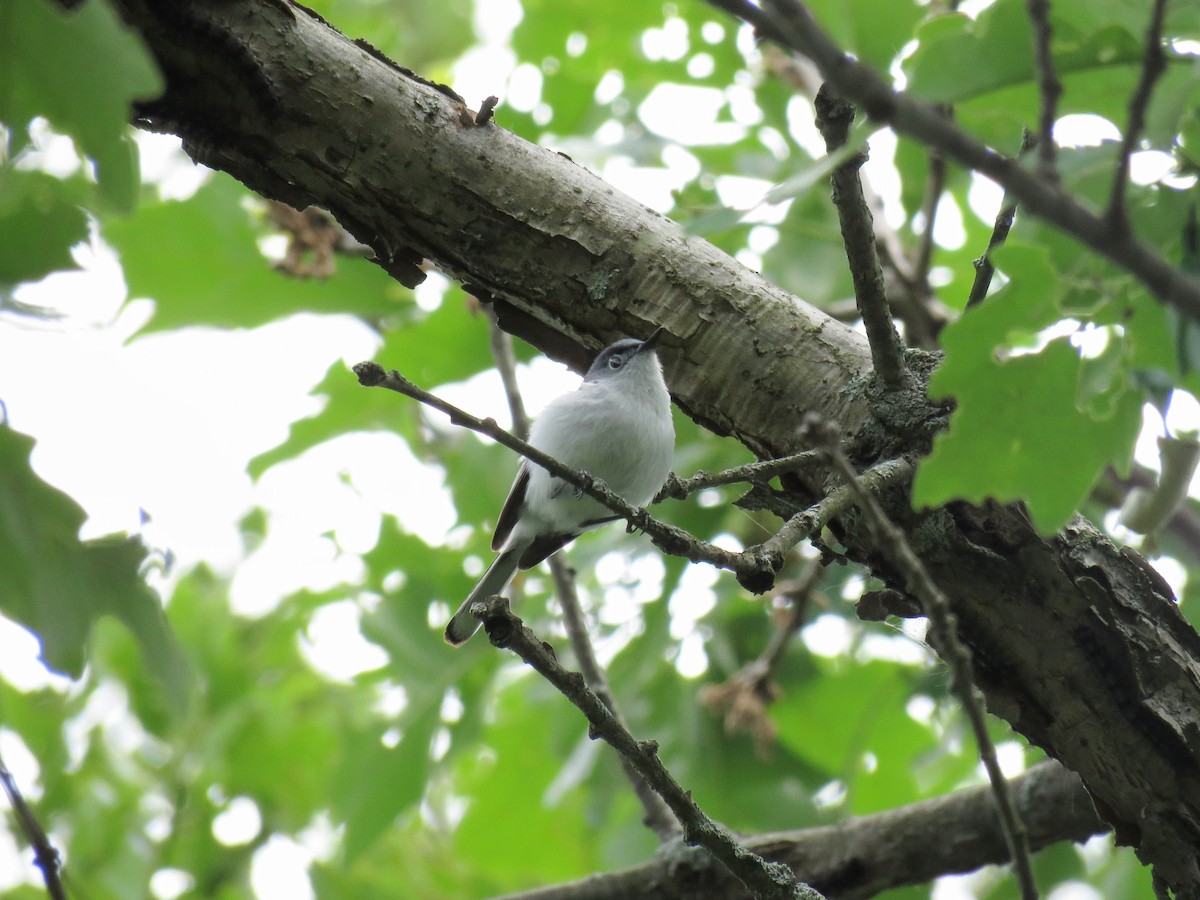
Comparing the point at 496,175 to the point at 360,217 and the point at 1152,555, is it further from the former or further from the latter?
the point at 1152,555

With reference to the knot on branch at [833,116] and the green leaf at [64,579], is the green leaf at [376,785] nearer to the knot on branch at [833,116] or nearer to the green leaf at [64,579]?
the green leaf at [64,579]

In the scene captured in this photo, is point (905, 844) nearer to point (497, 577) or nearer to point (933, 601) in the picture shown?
point (497, 577)

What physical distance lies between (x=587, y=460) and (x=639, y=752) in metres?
1.78

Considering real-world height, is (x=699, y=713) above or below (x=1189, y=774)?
above

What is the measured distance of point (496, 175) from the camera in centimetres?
231

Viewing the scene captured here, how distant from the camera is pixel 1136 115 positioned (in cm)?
104

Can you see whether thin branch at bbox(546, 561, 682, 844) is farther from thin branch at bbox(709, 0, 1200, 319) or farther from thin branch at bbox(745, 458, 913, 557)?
thin branch at bbox(709, 0, 1200, 319)

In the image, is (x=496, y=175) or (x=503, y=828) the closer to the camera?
(x=496, y=175)

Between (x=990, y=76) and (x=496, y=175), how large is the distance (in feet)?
4.14

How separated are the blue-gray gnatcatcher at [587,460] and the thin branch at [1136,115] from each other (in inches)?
90.5

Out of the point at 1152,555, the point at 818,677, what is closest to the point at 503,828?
the point at 818,677

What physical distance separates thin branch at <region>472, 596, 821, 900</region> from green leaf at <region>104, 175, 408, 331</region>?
103 inches

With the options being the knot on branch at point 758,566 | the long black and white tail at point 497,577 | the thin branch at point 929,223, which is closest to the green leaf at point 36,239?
the knot on branch at point 758,566

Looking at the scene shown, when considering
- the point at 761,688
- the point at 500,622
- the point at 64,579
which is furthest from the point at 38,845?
the point at 761,688
